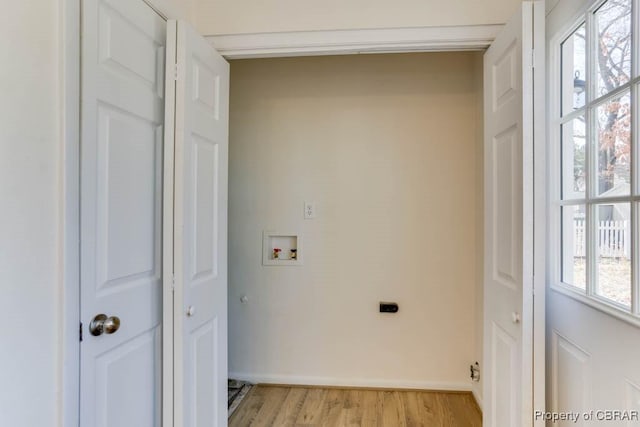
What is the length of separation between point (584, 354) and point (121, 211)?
A: 163cm

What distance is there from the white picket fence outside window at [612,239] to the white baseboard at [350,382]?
5.35 feet

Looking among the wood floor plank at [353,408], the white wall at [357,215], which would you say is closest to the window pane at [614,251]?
the white wall at [357,215]

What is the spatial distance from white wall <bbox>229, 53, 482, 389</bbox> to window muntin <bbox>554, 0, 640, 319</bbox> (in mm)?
1070

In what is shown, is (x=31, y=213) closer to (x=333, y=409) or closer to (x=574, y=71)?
(x=574, y=71)

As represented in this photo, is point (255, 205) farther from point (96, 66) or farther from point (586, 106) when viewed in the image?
point (586, 106)

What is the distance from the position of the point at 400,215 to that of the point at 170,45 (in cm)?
176

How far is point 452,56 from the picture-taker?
2.53 metres

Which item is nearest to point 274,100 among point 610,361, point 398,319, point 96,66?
point 96,66

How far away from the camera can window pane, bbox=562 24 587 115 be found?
1.31 metres

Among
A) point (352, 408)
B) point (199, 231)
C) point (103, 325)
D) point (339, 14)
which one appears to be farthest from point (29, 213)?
point (352, 408)

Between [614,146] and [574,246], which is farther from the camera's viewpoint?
[574,246]

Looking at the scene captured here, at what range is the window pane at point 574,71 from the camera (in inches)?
51.7

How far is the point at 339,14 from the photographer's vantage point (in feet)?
5.55

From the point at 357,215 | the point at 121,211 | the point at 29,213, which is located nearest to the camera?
the point at 29,213
